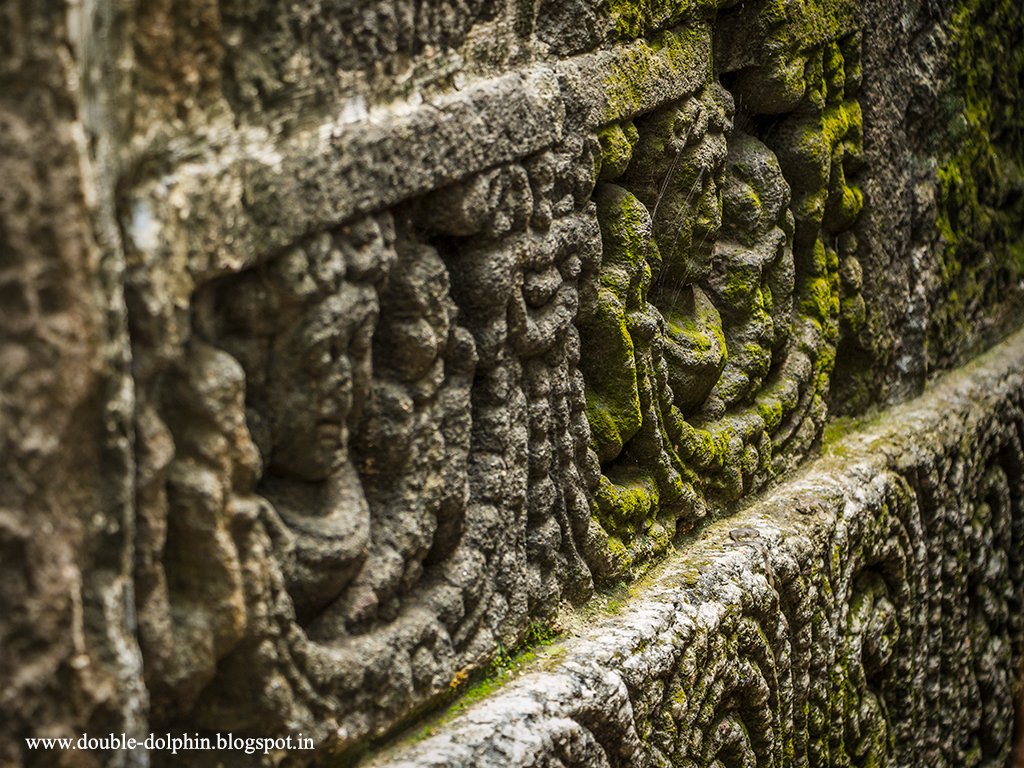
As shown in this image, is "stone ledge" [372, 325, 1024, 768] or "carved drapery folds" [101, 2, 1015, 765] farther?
"stone ledge" [372, 325, 1024, 768]

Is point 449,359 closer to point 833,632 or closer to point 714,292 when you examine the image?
point 714,292

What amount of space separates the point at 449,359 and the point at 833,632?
0.93m

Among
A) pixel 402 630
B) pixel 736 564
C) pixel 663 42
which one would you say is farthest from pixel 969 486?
pixel 402 630

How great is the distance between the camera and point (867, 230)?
2.18m

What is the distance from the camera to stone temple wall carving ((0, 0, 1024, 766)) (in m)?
0.86

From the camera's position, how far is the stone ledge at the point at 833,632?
1.36 meters

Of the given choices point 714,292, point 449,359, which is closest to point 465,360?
point 449,359

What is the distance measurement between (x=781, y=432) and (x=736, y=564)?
0.35 metres

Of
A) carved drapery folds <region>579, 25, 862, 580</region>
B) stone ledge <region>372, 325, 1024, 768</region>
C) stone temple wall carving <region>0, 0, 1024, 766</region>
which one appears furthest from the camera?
carved drapery folds <region>579, 25, 862, 580</region>

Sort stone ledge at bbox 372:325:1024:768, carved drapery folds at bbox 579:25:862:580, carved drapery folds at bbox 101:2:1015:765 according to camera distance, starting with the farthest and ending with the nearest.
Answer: carved drapery folds at bbox 579:25:862:580 → stone ledge at bbox 372:325:1024:768 → carved drapery folds at bbox 101:2:1015:765

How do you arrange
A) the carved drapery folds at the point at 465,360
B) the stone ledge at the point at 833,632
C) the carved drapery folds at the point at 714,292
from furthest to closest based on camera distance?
the carved drapery folds at the point at 714,292 < the stone ledge at the point at 833,632 < the carved drapery folds at the point at 465,360

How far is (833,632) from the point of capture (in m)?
1.92

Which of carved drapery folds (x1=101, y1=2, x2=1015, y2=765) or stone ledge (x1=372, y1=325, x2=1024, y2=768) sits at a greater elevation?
carved drapery folds (x1=101, y1=2, x2=1015, y2=765)

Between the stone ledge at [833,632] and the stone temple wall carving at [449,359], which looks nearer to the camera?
the stone temple wall carving at [449,359]
